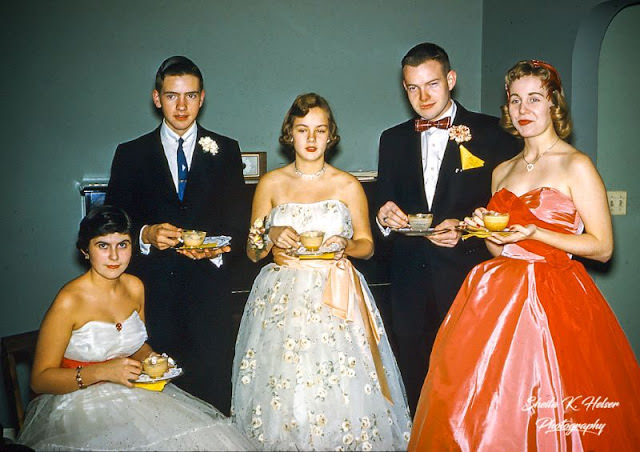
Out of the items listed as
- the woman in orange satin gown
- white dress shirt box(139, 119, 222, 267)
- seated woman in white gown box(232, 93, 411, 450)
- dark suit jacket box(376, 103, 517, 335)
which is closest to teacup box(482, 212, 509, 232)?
the woman in orange satin gown

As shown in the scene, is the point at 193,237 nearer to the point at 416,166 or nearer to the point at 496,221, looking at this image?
the point at 416,166

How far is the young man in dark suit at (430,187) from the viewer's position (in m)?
3.34

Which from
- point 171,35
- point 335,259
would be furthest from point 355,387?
point 171,35

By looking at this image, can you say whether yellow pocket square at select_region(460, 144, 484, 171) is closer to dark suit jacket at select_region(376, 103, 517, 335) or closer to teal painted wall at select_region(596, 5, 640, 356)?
dark suit jacket at select_region(376, 103, 517, 335)

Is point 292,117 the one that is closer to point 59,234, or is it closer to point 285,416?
point 285,416

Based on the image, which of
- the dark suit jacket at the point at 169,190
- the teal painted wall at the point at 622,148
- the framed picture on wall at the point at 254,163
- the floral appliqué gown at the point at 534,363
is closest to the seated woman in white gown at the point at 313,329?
the dark suit jacket at the point at 169,190

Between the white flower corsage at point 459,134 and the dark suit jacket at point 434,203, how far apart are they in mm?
28

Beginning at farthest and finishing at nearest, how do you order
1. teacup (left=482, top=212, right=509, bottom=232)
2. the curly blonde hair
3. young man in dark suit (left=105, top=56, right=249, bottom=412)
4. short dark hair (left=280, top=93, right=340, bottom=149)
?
1. young man in dark suit (left=105, top=56, right=249, bottom=412)
2. short dark hair (left=280, top=93, right=340, bottom=149)
3. the curly blonde hair
4. teacup (left=482, top=212, right=509, bottom=232)

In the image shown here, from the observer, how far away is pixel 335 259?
10.3 feet

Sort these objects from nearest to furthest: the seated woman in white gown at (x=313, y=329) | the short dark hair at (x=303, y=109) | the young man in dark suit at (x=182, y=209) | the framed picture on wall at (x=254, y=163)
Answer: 1. the seated woman in white gown at (x=313, y=329)
2. the short dark hair at (x=303, y=109)
3. the young man in dark suit at (x=182, y=209)
4. the framed picture on wall at (x=254, y=163)

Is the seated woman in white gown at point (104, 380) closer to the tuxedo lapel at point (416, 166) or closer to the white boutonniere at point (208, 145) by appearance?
the white boutonniere at point (208, 145)

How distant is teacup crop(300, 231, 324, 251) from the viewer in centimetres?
304

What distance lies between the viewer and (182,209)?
337cm

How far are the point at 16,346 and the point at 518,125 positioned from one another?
273 cm
